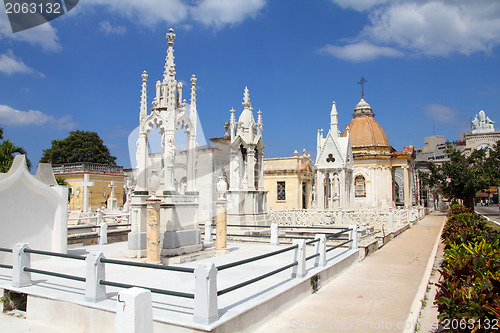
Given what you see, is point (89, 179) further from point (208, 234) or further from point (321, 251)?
point (321, 251)

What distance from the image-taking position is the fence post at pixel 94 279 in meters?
6.25

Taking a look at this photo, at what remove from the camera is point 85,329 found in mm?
6129

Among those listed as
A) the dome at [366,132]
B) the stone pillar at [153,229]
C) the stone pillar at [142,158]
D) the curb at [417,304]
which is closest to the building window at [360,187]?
the dome at [366,132]

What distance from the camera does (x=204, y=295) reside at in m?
5.20

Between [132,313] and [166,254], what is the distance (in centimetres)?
589

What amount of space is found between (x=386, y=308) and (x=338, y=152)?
19643mm

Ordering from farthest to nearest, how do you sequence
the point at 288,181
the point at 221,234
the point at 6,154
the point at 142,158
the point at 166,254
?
1. the point at 288,181
2. the point at 6,154
3. the point at 221,234
4. the point at 142,158
5. the point at 166,254

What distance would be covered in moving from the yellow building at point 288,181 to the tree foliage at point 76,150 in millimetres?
29755

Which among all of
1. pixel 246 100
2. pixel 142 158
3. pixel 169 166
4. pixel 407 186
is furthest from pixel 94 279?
pixel 407 186

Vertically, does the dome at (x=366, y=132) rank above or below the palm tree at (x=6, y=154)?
above

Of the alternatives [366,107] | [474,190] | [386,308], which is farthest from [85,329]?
[366,107]

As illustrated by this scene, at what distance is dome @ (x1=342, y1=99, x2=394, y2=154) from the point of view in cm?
4149

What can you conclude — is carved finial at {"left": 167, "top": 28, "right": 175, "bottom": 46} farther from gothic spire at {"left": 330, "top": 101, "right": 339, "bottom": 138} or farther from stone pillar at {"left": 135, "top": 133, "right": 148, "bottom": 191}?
gothic spire at {"left": 330, "top": 101, "right": 339, "bottom": 138}

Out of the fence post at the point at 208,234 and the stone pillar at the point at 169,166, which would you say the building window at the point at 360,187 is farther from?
the stone pillar at the point at 169,166
